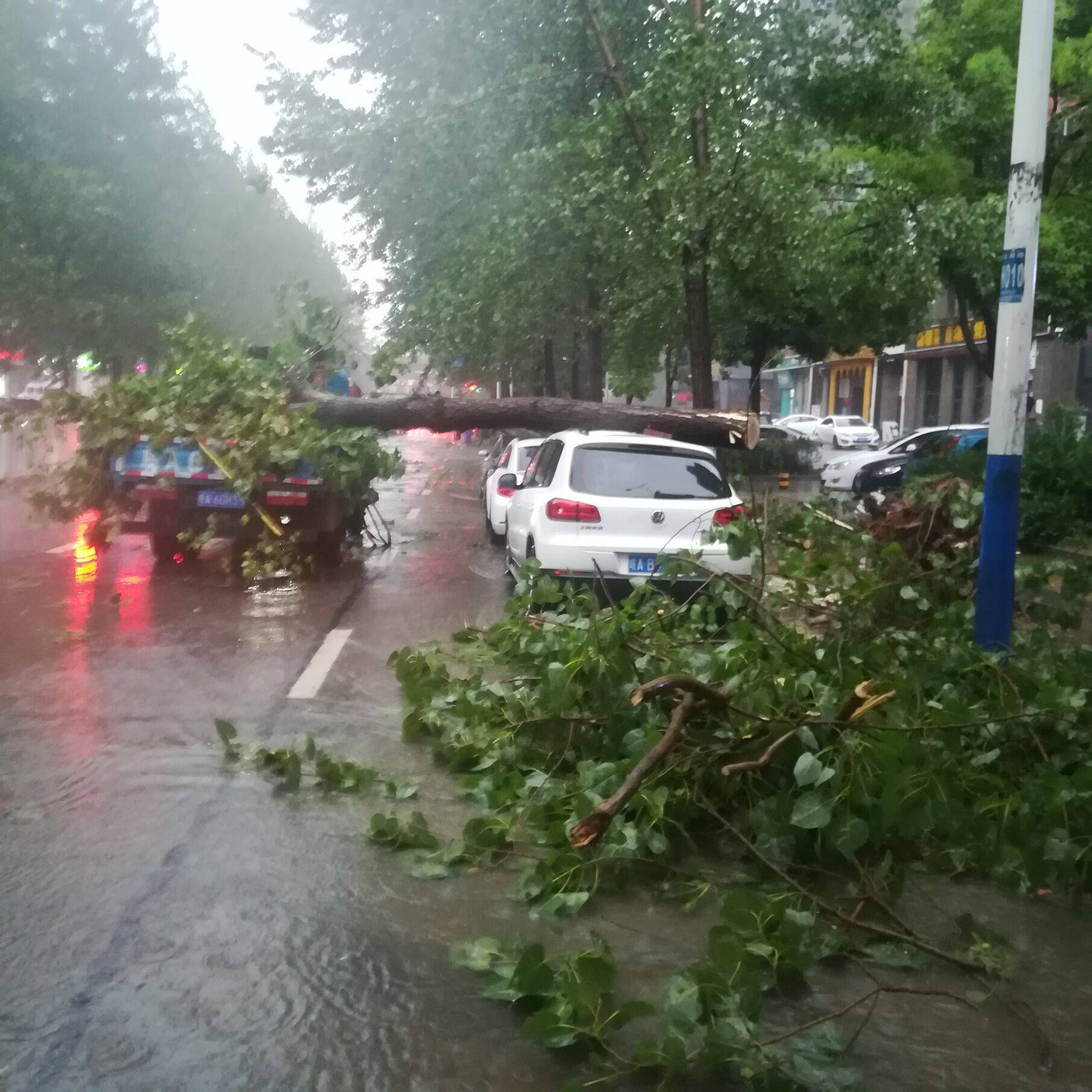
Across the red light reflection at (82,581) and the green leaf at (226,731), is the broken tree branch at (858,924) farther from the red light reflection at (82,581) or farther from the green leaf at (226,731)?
the red light reflection at (82,581)

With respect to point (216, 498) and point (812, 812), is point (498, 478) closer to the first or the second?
point (216, 498)

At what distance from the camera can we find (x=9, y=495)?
25375 millimetres

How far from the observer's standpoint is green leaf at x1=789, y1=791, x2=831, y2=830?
4.90 meters

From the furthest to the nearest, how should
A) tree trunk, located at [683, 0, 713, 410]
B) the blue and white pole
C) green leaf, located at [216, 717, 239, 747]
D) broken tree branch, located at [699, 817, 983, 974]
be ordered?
tree trunk, located at [683, 0, 713, 410], the blue and white pole, green leaf, located at [216, 717, 239, 747], broken tree branch, located at [699, 817, 983, 974]

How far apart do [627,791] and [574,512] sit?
605 cm

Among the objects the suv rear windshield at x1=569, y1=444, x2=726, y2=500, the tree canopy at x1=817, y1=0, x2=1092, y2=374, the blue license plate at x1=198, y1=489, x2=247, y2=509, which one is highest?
the tree canopy at x1=817, y1=0, x2=1092, y2=374

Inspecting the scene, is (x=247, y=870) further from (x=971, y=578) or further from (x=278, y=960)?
(x=971, y=578)

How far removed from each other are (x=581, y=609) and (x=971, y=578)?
236cm

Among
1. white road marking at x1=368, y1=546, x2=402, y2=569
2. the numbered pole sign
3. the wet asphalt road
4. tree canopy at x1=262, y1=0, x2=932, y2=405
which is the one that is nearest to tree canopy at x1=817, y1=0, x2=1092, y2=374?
tree canopy at x1=262, y1=0, x2=932, y2=405

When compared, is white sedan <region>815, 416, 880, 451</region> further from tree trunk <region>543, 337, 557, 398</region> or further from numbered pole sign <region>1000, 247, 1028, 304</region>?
numbered pole sign <region>1000, 247, 1028, 304</region>

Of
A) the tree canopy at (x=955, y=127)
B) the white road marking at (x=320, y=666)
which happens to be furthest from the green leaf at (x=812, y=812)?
the tree canopy at (x=955, y=127)

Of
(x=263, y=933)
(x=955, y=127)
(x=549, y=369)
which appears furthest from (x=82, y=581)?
(x=549, y=369)

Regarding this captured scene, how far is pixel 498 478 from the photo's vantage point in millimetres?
17297

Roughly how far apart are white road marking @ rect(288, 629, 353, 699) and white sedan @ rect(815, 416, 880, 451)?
39.4 meters
